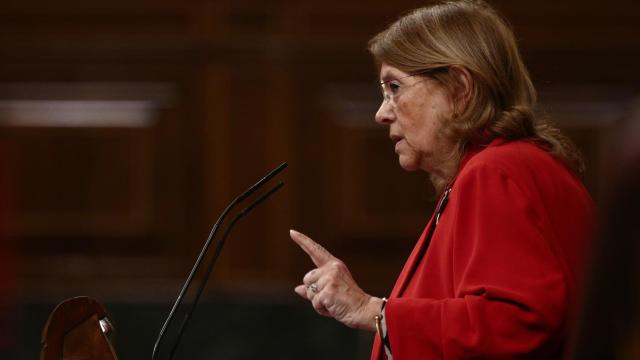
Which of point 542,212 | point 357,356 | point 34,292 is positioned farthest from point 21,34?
point 542,212

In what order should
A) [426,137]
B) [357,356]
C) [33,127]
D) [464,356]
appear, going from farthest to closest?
[33,127] → [357,356] → [426,137] → [464,356]

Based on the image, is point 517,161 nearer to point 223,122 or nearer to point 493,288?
point 493,288

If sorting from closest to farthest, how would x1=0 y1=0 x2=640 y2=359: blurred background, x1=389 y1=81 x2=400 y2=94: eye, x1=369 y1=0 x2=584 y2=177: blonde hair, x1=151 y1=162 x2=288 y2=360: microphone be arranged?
1. x1=151 y1=162 x2=288 y2=360: microphone
2. x1=369 y1=0 x2=584 y2=177: blonde hair
3. x1=389 y1=81 x2=400 y2=94: eye
4. x1=0 y1=0 x2=640 y2=359: blurred background

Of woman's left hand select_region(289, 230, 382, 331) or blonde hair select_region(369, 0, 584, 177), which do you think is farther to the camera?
blonde hair select_region(369, 0, 584, 177)

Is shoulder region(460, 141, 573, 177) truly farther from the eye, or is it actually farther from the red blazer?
the eye

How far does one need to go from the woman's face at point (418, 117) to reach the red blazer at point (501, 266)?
19 centimetres

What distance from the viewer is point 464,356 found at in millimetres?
1565

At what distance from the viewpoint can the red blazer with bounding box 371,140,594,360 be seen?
154 cm

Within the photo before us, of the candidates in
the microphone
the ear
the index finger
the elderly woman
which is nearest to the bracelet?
the elderly woman

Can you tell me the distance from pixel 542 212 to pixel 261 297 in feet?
9.09

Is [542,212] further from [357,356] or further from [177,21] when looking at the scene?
[177,21]

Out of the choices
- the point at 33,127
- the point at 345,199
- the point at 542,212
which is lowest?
the point at 345,199

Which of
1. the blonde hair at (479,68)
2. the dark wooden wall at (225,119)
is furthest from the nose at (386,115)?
the dark wooden wall at (225,119)

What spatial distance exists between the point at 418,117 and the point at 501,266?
46 cm
